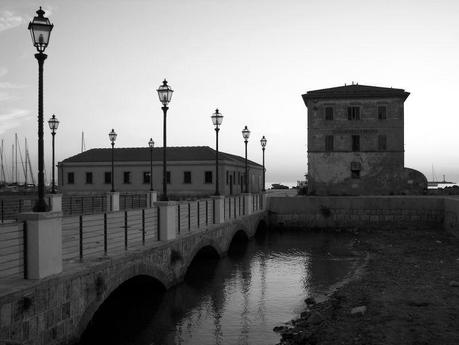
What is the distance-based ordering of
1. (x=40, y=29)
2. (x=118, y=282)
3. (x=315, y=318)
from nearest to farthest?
(x=40, y=29) → (x=118, y=282) → (x=315, y=318)

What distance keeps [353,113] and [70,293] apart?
133ft

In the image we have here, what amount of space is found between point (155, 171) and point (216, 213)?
28.6m

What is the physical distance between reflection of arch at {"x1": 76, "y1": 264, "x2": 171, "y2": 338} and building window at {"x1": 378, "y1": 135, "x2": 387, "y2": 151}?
3542 cm

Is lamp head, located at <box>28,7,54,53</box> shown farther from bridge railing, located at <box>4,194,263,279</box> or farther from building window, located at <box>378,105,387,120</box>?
building window, located at <box>378,105,387,120</box>

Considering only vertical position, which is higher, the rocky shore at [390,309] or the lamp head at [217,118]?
the lamp head at [217,118]

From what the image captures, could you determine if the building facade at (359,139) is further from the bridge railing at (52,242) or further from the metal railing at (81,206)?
the bridge railing at (52,242)

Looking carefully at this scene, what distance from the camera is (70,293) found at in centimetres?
941

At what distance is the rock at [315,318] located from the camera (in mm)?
12798

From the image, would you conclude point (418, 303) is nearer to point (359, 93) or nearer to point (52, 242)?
point (52, 242)

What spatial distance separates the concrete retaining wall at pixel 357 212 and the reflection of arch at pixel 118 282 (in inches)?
968

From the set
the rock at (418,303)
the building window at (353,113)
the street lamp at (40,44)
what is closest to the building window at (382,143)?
the building window at (353,113)

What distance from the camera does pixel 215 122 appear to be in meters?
22.1

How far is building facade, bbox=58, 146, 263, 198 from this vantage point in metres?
48.1

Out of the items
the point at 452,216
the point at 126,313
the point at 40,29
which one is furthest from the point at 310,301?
the point at 452,216
